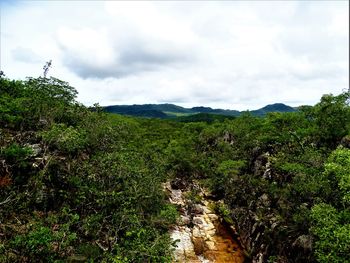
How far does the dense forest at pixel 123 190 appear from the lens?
73.2ft

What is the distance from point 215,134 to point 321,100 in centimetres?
4200

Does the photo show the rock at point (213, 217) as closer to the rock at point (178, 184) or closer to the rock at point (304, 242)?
the rock at point (178, 184)

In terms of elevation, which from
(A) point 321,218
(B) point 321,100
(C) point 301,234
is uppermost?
(B) point 321,100

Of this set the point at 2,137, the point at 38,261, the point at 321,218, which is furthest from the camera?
the point at 2,137

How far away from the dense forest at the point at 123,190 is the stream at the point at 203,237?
1596 mm

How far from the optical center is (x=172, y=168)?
58.6 meters

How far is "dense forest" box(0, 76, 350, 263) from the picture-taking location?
22.3 meters

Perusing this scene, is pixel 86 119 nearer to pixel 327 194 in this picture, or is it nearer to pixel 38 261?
pixel 38 261

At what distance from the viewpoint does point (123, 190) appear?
2961 centimetres

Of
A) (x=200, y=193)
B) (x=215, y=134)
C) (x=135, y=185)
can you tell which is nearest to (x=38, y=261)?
(x=135, y=185)

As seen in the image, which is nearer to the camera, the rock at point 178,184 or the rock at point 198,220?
the rock at point 198,220

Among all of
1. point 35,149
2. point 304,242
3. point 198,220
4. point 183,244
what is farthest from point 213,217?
point 35,149

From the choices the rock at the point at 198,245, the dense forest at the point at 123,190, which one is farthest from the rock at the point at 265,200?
the rock at the point at 198,245

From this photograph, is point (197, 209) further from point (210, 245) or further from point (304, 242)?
point (304, 242)
